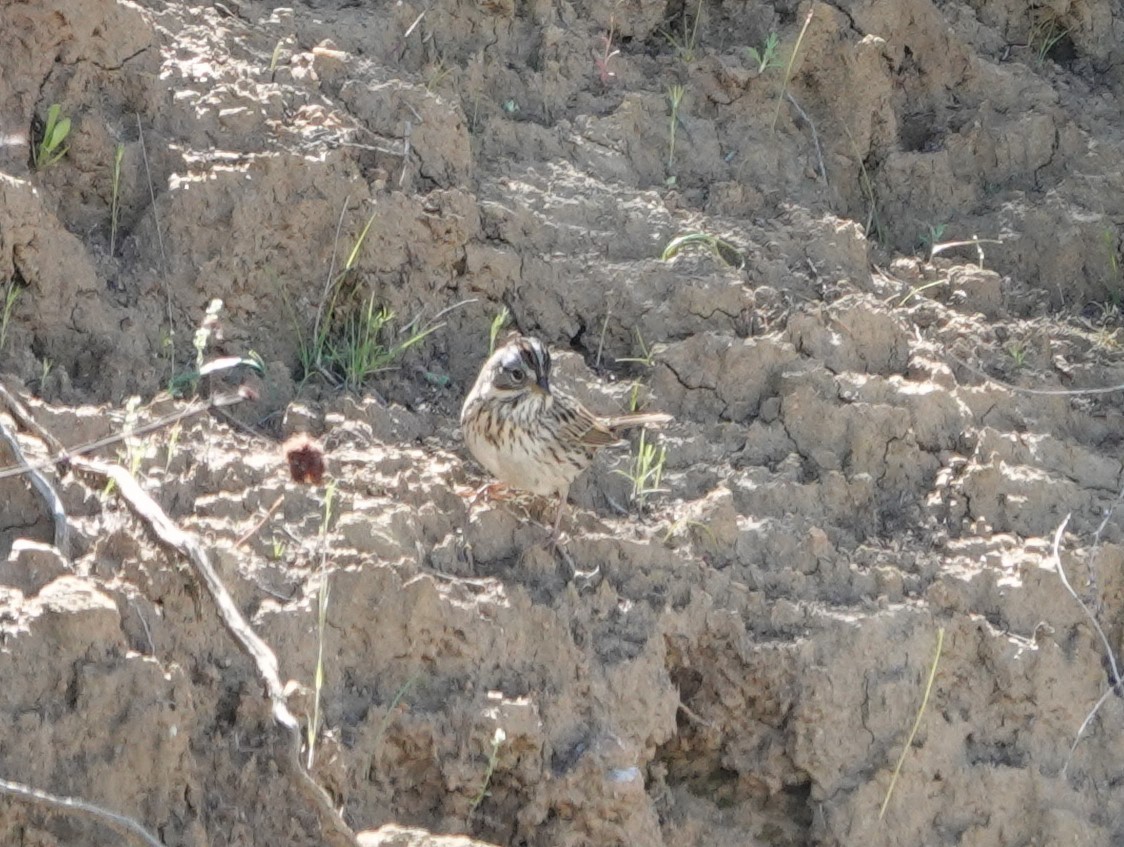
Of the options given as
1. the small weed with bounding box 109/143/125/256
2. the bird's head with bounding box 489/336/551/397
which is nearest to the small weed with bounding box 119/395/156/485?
the small weed with bounding box 109/143/125/256

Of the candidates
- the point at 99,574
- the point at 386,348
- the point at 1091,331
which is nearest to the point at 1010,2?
the point at 1091,331

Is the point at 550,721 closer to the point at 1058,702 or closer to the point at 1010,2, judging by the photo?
the point at 1058,702

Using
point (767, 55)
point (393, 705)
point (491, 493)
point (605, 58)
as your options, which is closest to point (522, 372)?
point (491, 493)

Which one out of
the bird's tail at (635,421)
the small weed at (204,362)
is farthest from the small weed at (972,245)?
the small weed at (204,362)

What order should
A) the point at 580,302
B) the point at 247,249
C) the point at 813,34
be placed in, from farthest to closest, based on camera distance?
the point at 813,34 → the point at 580,302 → the point at 247,249

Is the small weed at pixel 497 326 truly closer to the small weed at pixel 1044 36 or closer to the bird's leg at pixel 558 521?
the bird's leg at pixel 558 521

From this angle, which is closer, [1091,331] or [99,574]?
[99,574]

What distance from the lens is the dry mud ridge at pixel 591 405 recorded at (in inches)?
205

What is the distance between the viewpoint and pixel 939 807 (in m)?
5.91

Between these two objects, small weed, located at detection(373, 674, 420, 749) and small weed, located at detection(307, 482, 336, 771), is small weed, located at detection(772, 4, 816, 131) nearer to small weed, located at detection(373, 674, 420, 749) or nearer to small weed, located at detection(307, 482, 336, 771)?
small weed, located at detection(307, 482, 336, 771)

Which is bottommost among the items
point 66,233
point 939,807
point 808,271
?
point 939,807

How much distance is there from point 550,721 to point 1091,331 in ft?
10.3

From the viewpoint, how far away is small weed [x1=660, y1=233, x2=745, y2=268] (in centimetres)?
701

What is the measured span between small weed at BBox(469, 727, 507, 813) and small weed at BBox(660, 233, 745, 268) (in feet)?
7.64
